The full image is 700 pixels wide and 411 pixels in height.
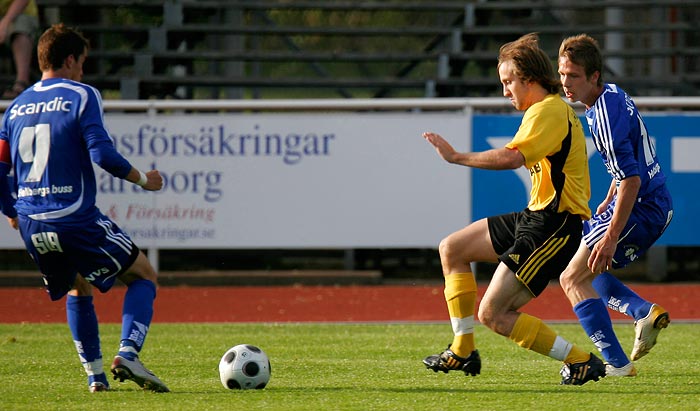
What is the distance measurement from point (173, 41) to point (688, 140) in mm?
7690

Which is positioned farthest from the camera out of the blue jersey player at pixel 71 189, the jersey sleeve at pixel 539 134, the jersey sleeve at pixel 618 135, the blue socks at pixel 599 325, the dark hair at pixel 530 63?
the blue socks at pixel 599 325

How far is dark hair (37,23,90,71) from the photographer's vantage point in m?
5.88

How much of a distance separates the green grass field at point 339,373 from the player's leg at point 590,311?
123 mm

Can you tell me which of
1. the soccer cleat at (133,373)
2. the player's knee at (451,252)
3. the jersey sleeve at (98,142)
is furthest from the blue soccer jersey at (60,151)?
the player's knee at (451,252)

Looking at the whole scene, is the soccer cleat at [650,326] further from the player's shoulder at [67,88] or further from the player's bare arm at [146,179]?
the player's shoulder at [67,88]

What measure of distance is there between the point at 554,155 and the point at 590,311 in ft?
3.35

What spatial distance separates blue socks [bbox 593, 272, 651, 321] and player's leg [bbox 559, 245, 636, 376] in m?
0.22

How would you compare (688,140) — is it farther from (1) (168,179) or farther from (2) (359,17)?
(2) (359,17)

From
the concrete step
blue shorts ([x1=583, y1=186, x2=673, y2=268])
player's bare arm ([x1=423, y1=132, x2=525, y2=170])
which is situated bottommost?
the concrete step

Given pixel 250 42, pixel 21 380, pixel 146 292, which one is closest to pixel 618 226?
pixel 146 292

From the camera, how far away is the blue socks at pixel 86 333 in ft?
19.6

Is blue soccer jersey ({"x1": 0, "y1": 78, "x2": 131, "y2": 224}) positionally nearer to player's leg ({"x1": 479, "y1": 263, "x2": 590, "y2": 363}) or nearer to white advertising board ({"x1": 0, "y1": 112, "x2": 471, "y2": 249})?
player's leg ({"x1": 479, "y1": 263, "x2": 590, "y2": 363})

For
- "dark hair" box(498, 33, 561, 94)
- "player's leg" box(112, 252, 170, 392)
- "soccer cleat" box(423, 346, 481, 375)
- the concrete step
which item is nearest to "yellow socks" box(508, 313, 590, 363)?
"soccer cleat" box(423, 346, 481, 375)

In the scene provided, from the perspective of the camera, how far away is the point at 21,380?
6574 millimetres
